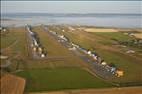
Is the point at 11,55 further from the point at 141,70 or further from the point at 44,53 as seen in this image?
the point at 141,70

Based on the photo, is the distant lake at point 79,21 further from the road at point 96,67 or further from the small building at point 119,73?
the small building at point 119,73

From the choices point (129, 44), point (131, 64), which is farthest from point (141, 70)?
point (129, 44)

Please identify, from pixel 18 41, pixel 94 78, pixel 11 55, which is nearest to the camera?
pixel 94 78

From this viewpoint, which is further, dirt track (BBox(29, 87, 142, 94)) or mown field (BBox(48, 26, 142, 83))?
mown field (BBox(48, 26, 142, 83))

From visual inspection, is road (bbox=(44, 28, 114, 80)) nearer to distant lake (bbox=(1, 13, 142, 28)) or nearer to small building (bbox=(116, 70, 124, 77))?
small building (bbox=(116, 70, 124, 77))

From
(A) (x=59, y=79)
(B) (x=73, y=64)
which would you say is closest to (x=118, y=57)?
(B) (x=73, y=64)

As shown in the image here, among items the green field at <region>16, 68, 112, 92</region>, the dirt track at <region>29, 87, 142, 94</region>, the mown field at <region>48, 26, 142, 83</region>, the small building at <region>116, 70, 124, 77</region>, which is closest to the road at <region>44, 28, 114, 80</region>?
the small building at <region>116, 70, 124, 77</region>

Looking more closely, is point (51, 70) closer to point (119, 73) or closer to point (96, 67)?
point (96, 67)
